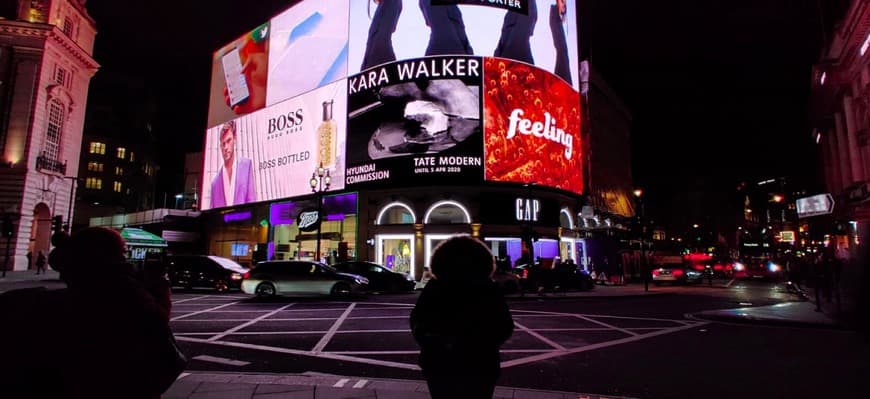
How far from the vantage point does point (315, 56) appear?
117ft

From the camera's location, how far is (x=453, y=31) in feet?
97.3

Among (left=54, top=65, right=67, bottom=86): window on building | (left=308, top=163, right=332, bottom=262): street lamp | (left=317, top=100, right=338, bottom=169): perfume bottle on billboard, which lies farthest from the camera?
(left=54, top=65, right=67, bottom=86): window on building

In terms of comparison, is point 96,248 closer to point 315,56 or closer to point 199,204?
point 315,56

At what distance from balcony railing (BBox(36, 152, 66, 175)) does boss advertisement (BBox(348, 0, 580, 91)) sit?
27.0 metres

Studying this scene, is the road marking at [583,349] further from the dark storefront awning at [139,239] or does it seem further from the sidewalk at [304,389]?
the dark storefront awning at [139,239]

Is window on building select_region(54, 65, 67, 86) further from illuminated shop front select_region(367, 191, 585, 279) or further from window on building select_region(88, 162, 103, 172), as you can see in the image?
window on building select_region(88, 162, 103, 172)

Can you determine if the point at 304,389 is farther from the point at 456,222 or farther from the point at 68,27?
the point at 68,27

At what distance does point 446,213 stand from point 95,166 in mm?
A: 80619

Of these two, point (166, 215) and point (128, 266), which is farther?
point (166, 215)

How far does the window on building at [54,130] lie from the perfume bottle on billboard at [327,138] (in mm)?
24263

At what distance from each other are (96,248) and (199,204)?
49387 millimetres

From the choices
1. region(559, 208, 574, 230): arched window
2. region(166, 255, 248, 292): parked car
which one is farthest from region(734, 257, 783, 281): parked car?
region(166, 255, 248, 292): parked car

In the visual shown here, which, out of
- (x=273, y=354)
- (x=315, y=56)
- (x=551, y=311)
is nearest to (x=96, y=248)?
(x=273, y=354)

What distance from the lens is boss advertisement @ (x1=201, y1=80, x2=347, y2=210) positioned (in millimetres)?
32906
